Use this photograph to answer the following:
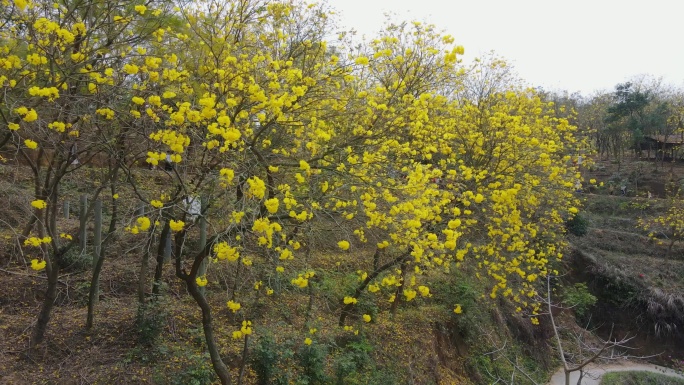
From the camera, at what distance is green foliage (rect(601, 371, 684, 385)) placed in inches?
492

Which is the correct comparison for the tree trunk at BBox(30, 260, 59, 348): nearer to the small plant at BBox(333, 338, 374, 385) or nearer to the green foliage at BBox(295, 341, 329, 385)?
the green foliage at BBox(295, 341, 329, 385)

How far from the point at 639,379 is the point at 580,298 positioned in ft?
10.3

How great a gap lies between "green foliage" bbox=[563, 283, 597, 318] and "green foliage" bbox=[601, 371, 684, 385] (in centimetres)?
256

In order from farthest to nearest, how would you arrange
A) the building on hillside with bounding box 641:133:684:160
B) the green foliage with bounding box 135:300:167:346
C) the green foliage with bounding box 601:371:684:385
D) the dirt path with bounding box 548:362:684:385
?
the building on hillside with bounding box 641:133:684:160
the dirt path with bounding box 548:362:684:385
the green foliage with bounding box 601:371:684:385
the green foliage with bounding box 135:300:167:346

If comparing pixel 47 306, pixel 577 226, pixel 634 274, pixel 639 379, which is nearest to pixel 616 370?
pixel 639 379

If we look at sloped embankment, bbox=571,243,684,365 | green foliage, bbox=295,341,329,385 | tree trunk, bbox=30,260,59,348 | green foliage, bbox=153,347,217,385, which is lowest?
sloped embankment, bbox=571,243,684,365

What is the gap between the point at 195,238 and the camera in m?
8.38

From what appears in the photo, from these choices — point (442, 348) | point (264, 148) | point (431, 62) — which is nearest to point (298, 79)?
point (264, 148)

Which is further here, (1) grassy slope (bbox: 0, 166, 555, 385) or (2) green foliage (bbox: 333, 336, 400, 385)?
(2) green foliage (bbox: 333, 336, 400, 385)

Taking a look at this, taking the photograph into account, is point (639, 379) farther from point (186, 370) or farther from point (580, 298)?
point (186, 370)

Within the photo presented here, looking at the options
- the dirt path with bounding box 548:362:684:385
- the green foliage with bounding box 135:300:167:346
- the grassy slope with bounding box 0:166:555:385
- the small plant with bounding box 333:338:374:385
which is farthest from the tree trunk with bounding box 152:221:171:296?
the dirt path with bounding box 548:362:684:385

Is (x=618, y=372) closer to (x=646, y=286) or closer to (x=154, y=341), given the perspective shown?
(x=646, y=286)

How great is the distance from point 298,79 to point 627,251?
19.5m

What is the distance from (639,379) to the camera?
13055 millimetres
